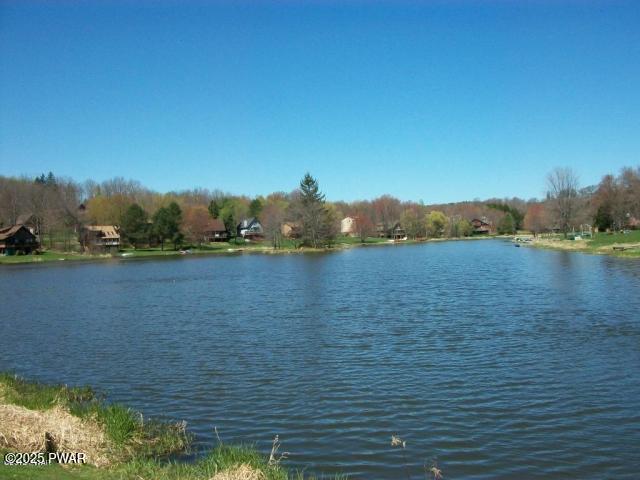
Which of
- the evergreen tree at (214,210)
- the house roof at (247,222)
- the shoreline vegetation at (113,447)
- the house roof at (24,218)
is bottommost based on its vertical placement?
the shoreline vegetation at (113,447)

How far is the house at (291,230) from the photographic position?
113 m

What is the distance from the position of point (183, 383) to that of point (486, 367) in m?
9.46

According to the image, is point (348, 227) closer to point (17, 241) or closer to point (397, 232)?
point (397, 232)

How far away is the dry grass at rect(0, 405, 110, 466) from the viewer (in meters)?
9.95

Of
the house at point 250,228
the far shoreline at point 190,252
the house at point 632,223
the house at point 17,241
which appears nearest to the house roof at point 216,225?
the house at point 250,228

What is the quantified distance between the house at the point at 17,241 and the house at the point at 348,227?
8924cm

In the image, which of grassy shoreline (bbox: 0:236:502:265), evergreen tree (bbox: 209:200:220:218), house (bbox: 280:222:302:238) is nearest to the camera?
grassy shoreline (bbox: 0:236:502:265)

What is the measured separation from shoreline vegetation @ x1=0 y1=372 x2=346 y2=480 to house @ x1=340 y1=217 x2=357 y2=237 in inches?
6054

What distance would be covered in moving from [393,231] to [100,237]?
292 feet

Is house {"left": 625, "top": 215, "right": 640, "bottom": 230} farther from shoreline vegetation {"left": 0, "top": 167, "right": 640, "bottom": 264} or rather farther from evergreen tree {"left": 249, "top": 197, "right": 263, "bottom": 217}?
evergreen tree {"left": 249, "top": 197, "right": 263, "bottom": 217}

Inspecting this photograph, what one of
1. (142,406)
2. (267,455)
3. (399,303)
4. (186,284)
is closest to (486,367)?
(267,455)

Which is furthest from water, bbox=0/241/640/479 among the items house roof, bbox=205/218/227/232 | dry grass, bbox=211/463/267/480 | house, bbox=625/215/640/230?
house roof, bbox=205/218/227/232

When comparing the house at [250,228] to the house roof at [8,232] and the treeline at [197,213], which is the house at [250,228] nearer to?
the treeline at [197,213]

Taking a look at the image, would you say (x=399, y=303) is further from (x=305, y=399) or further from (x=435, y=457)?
(x=435, y=457)
